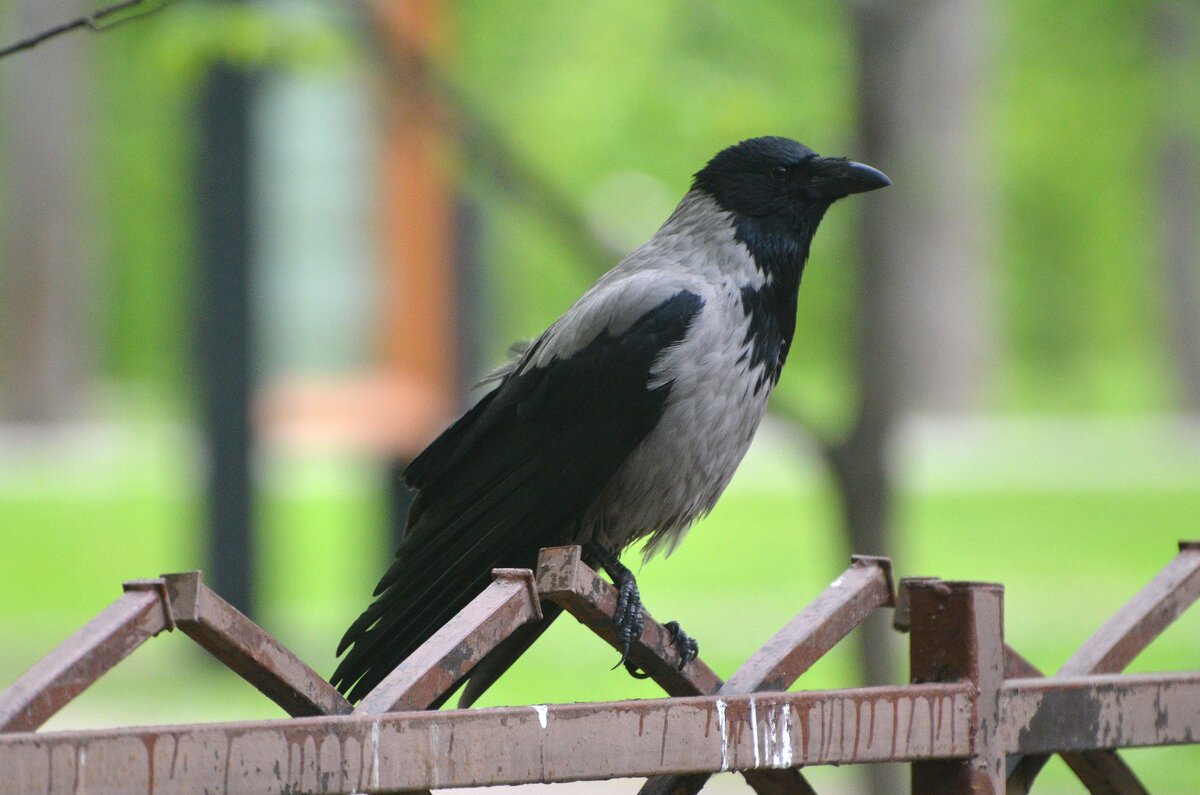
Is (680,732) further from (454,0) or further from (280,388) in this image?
(280,388)

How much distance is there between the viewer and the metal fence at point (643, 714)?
64.3 inches

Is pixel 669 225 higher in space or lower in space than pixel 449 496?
higher

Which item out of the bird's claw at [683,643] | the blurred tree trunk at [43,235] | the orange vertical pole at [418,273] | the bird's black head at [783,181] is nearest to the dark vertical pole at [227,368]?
the orange vertical pole at [418,273]

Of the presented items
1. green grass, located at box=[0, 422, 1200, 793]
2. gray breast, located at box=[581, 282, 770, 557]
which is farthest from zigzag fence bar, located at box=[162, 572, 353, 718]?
green grass, located at box=[0, 422, 1200, 793]

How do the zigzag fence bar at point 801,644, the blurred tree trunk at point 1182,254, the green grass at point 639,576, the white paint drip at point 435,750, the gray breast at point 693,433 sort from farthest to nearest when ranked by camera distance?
the blurred tree trunk at point 1182,254, the green grass at point 639,576, the gray breast at point 693,433, the zigzag fence bar at point 801,644, the white paint drip at point 435,750

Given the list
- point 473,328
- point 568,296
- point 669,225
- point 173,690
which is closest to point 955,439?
point 568,296

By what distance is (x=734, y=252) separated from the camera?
3484 mm

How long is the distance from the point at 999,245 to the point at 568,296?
9.81 meters

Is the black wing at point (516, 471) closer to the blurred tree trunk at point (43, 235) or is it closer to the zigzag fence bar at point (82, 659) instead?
the zigzag fence bar at point (82, 659)

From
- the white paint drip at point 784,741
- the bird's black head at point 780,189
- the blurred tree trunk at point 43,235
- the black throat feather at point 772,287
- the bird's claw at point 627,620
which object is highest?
the blurred tree trunk at point 43,235

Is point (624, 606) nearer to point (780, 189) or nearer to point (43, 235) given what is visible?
point (780, 189)

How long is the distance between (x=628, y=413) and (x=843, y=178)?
0.86 metres

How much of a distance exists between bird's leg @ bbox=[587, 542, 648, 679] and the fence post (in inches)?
17.6

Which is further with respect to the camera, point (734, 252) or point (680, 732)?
point (734, 252)
